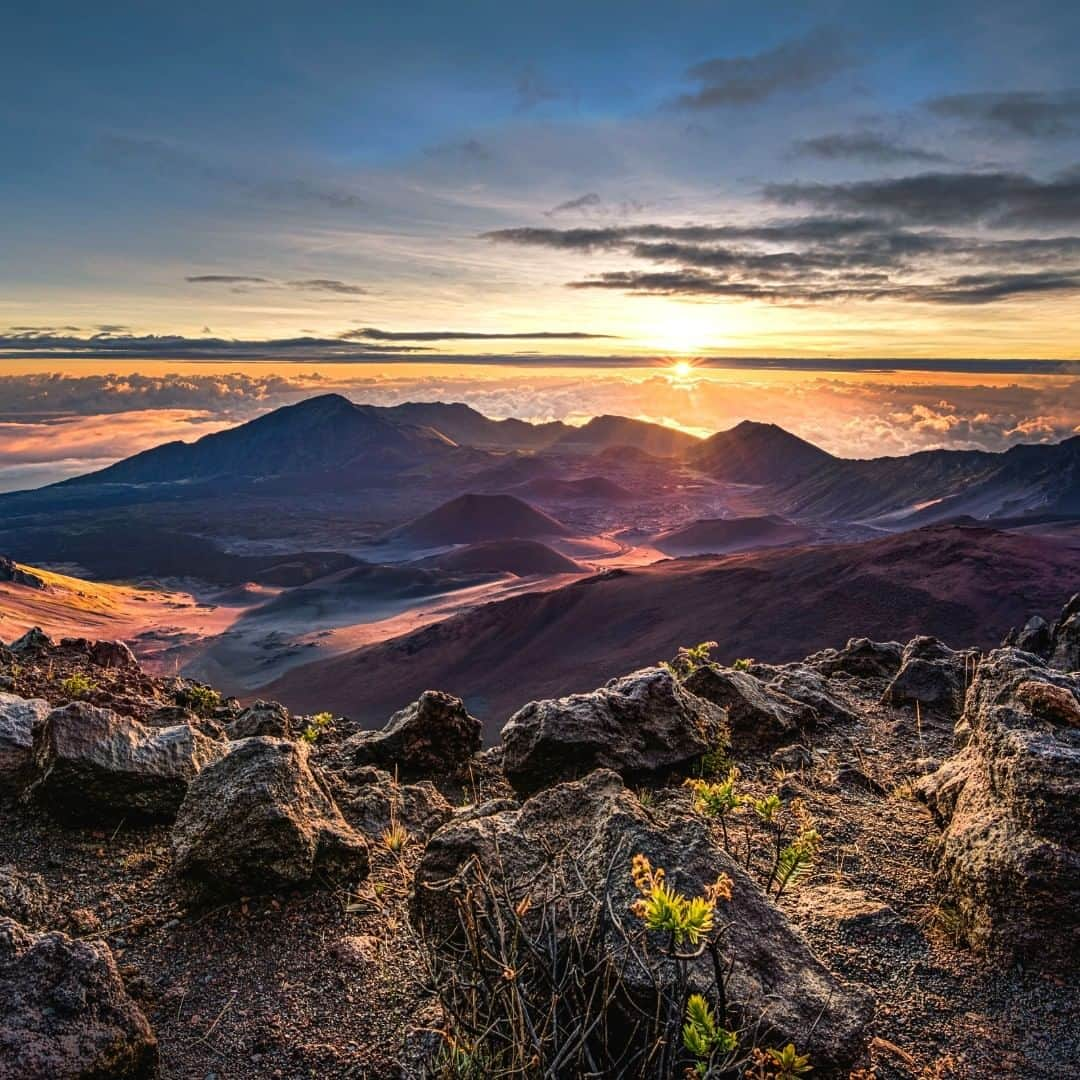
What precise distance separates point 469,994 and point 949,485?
6589 inches

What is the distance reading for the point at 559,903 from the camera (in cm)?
316

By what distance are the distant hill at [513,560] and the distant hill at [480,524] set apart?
22591 millimetres

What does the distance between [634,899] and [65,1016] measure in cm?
221

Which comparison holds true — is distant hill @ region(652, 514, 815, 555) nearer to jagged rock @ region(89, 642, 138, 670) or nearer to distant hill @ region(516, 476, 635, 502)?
distant hill @ region(516, 476, 635, 502)

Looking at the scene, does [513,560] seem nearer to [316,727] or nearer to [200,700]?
[200,700]

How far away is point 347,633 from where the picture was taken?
68438mm

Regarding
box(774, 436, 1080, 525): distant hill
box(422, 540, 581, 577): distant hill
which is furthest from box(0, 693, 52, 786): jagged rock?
box(774, 436, 1080, 525): distant hill

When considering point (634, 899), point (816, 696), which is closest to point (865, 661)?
point (816, 696)

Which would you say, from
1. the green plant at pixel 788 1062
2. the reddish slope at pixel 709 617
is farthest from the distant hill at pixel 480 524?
the green plant at pixel 788 1062

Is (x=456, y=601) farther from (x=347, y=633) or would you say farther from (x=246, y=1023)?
(x=246, y=1023)

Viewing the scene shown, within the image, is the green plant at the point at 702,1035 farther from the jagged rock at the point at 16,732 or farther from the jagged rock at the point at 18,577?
the jagged rock at the point at 18,577

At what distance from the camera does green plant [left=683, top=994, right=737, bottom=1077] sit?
2.30 m

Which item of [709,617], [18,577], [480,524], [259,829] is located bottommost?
[480,524]

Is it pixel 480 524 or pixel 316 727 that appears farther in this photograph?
pixel 480 524
